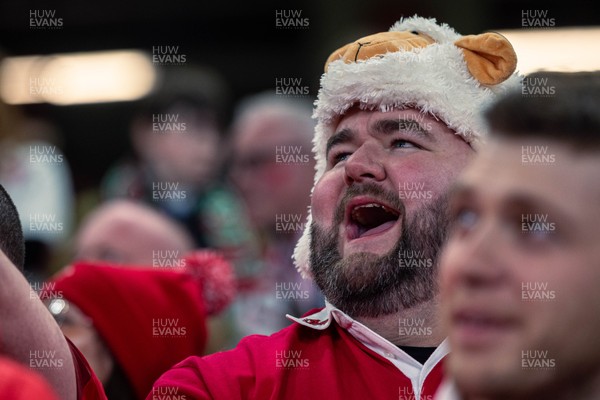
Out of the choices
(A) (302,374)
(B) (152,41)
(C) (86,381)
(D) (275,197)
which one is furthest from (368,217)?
(B) (152,41)

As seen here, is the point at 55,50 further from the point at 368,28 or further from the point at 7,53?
the point at 368,28

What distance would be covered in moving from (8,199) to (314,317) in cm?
70

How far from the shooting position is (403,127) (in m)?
2.31

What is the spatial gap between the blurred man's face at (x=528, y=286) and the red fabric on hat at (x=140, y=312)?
1.73 meters

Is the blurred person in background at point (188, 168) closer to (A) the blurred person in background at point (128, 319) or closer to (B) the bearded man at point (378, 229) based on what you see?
(A) the blurred person in background at point (128, 319)

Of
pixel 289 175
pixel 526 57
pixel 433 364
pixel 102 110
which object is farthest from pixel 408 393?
pixel 102 110

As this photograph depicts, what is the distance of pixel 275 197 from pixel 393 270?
210 cm

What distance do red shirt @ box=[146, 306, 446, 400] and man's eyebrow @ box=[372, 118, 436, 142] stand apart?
0.40 meters

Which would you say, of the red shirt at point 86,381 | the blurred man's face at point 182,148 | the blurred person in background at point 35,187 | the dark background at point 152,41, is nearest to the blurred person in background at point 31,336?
Result: the red shirt at point 86,381

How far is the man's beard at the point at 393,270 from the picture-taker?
2211 millimetres

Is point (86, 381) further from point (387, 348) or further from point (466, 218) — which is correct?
point (466, 218)

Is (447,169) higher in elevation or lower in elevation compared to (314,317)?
higher

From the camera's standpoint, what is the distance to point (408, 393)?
2.15 m

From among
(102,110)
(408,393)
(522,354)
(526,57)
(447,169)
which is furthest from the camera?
(102,110)
